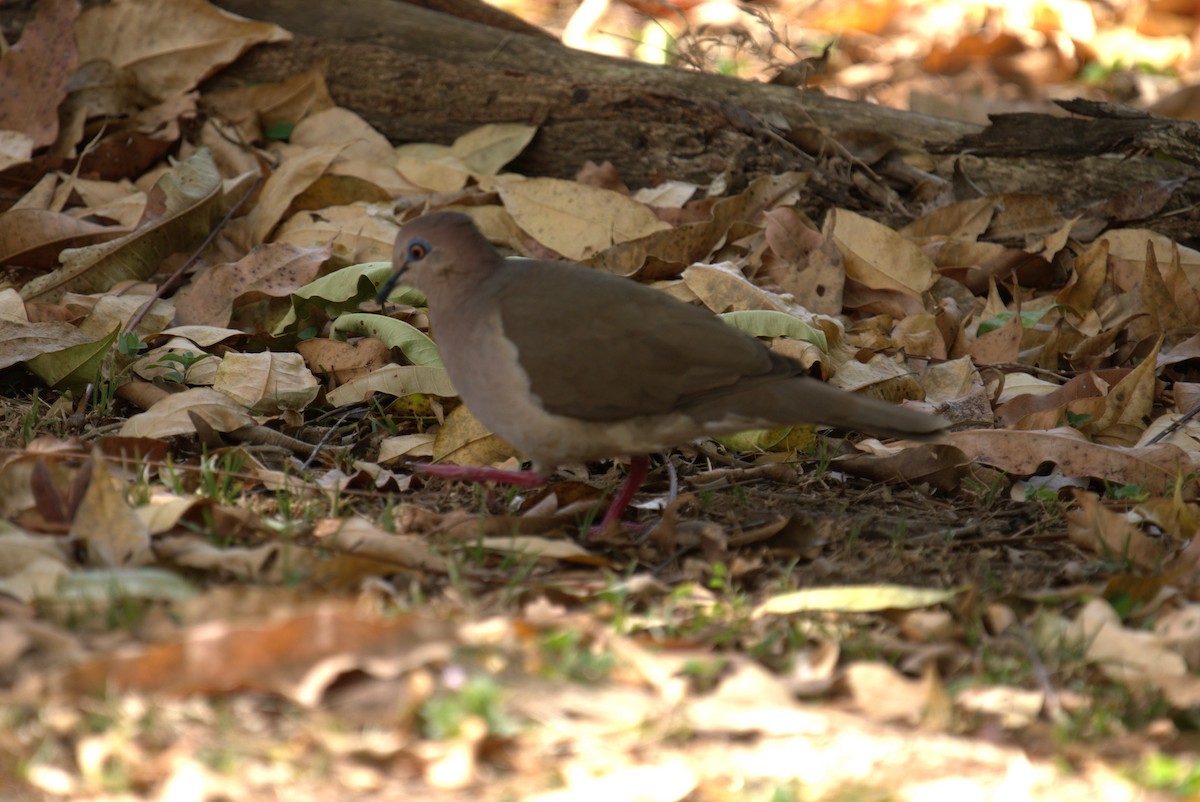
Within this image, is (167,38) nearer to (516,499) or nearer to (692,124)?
(692,124)

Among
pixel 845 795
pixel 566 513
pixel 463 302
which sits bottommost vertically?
pixel 566 513

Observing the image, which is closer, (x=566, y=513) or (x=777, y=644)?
(x=777, y=644)

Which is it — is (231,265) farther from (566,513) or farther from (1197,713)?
(1197,713)

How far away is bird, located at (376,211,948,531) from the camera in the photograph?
3.73 meters

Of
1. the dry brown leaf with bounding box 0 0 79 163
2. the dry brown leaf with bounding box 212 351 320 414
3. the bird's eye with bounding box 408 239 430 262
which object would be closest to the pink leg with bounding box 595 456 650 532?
the bird's eye with bounding box 408 239 430 262

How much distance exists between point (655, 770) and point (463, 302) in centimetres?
201

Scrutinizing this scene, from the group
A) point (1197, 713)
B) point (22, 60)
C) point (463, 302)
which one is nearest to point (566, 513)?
point (463, 302)

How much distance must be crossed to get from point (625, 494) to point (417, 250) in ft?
3.46

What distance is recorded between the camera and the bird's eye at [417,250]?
4195 millimetres

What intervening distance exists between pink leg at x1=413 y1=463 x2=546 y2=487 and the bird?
17 mm

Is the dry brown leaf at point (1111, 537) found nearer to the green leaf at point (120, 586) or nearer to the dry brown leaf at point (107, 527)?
the green leaf at point (120, 586)

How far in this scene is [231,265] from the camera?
204 inches

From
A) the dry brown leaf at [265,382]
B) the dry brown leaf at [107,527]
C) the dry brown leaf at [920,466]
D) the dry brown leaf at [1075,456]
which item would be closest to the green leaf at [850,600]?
the dry brown leaf at [920,466]

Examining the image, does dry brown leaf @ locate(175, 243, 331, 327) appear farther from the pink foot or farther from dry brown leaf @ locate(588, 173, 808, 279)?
the pink foot
